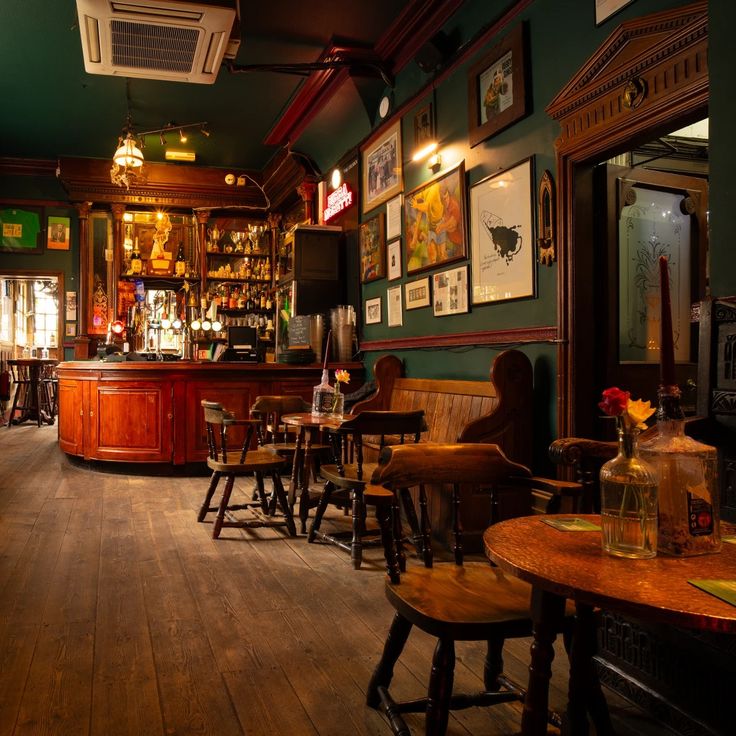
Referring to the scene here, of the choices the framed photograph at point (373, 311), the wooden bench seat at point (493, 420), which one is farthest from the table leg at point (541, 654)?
the framed photograph at point (373, 311)

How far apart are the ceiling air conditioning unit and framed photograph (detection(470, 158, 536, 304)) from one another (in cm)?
215

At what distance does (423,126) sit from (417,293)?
133cm

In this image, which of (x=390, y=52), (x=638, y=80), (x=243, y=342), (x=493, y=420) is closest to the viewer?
(x=638, y=80)

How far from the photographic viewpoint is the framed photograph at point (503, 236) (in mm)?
4082

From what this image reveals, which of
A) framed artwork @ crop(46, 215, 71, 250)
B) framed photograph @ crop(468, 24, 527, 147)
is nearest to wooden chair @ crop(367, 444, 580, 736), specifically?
framed photograph @ crop(468, 24, 527, 147)

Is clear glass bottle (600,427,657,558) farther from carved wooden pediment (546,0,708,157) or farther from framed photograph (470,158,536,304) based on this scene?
framed photograph (470,158,536,304)

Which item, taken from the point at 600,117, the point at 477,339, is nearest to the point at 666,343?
the point at 600,117

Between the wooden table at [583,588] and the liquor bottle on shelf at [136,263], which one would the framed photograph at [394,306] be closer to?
the wooden table at [583,588]

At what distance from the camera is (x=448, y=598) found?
5.80 feet

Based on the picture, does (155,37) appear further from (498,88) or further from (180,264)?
(180,264)

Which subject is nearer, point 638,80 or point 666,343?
point 666,343

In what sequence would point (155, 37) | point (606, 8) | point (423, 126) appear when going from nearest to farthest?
point (606, 8) < point (155, 37) < point (423, 126)

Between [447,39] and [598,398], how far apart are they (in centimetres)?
296

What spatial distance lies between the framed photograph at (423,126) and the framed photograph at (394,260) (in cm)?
86
